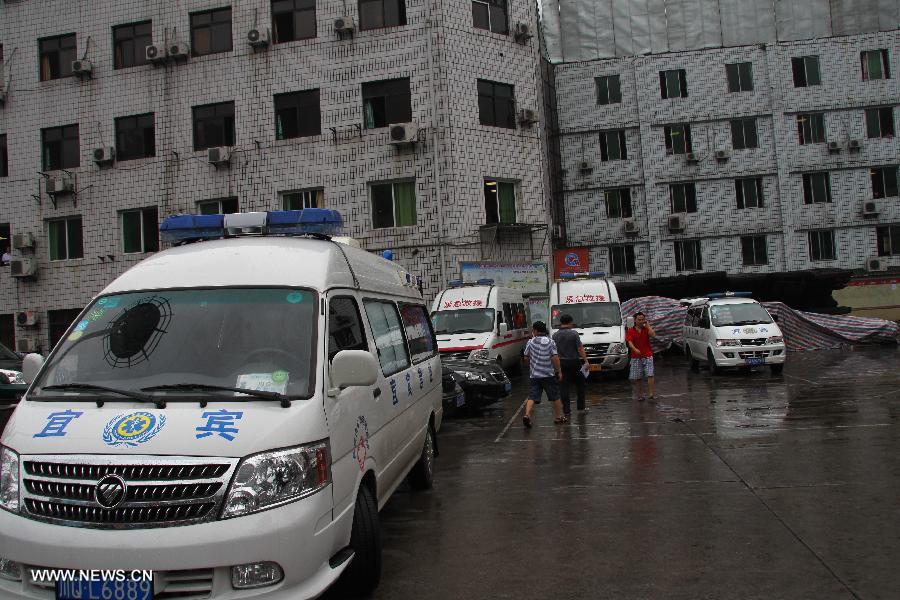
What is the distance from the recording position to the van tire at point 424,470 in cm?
727

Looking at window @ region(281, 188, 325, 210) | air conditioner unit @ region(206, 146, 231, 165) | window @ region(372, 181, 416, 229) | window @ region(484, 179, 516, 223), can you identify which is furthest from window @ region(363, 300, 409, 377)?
air conditioner unit @ region(206, 146, 231, 165)

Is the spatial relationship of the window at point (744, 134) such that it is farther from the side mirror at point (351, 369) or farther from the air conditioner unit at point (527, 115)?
the side mirror at point (351, 369)

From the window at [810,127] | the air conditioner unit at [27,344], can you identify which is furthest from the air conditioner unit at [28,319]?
the window at [810,127]

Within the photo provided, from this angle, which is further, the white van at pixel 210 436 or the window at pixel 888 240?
the window at pixel 888 240

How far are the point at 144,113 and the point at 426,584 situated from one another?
25062 millimetres

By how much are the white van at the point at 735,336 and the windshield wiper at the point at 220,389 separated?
1560 cm

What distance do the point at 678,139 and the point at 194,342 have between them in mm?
34356

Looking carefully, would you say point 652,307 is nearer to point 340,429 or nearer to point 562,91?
point 562,91

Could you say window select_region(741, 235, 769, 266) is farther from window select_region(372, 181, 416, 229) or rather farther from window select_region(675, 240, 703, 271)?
window select_region(372, 181, 416, 229)

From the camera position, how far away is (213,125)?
1001 inches

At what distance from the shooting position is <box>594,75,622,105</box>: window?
3603 cm

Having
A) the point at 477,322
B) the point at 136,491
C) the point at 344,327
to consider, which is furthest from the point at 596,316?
the point at 136,491

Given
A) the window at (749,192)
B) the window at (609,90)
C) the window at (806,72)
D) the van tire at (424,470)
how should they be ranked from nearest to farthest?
the van tire at (424,470), the window at (806,72), the window at (749,192), the window at (609,90)

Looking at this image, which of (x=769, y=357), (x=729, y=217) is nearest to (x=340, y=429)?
(x=769, y=357)
